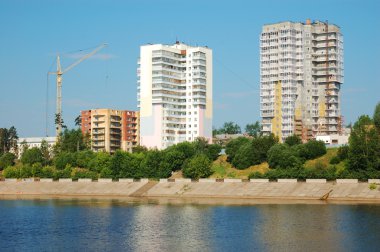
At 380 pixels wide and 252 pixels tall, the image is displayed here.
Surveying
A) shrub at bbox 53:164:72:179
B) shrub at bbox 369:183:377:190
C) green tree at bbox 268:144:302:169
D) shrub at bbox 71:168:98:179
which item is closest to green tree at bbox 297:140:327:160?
green tree at bbox 268:144:302:169

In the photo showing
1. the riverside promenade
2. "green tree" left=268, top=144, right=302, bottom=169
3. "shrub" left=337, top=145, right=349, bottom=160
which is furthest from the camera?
"shrub" left=337, top=145, right=349, bottom=160

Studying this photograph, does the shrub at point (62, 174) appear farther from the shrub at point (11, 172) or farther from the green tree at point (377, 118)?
the green tree at point (377, 118)

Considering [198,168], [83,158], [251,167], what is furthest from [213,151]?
[83,158]

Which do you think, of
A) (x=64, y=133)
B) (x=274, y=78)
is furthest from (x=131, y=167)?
(x=274, y=78)

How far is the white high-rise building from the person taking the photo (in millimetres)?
190875

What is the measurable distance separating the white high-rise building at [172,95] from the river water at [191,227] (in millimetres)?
86444

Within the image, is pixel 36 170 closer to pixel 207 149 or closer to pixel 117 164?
pixel 117 164

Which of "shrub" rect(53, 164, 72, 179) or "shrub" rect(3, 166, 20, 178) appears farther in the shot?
"shrub" rect(3, 166, 20, 178)

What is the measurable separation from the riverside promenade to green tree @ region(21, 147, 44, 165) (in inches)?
684

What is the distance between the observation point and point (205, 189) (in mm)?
126125

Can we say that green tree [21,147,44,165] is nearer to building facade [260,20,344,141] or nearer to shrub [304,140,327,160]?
building facade [260,20,344,141]

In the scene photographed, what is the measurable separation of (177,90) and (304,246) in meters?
139

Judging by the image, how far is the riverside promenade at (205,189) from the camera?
112688mm

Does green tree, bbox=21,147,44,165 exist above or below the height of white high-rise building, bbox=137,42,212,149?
below
